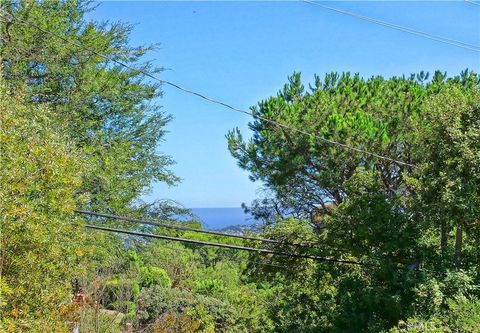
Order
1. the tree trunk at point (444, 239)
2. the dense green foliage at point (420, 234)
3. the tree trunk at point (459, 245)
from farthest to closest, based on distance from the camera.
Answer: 1. the tree trunk at point (444, 239)
2. the tree trunk at point (459, 245)
3. the dense green foliage at point (420, 234)

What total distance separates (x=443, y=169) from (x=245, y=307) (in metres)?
6.72

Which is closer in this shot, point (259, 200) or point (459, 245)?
point (459, 245)

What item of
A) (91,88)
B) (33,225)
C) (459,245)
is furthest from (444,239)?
(91,88)

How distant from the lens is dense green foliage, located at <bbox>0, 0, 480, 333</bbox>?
5.96 metres

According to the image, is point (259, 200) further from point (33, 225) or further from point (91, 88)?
point (33, 225)

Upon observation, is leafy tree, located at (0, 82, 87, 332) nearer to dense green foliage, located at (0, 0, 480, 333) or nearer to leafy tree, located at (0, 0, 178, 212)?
dense green foliage, located at (0, 0, 480, 333)

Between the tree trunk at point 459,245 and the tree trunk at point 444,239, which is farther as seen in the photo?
the tree trunk at point 444,239

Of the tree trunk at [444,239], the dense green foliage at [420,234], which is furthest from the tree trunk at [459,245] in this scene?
the tree trunk at [444,239]

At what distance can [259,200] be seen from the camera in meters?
16.0

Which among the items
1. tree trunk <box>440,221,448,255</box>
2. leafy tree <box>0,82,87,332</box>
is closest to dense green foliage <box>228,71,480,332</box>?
tree trunk <box>440,221,448,255</box>

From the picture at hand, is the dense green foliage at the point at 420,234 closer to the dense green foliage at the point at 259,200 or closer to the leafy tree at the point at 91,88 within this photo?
the dense green foliage at the point at 259,200

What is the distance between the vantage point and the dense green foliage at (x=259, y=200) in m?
5.96

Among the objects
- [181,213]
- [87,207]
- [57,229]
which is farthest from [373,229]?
[181,213]

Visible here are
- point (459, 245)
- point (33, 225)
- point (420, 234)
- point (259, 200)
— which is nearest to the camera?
point (33, 225)
